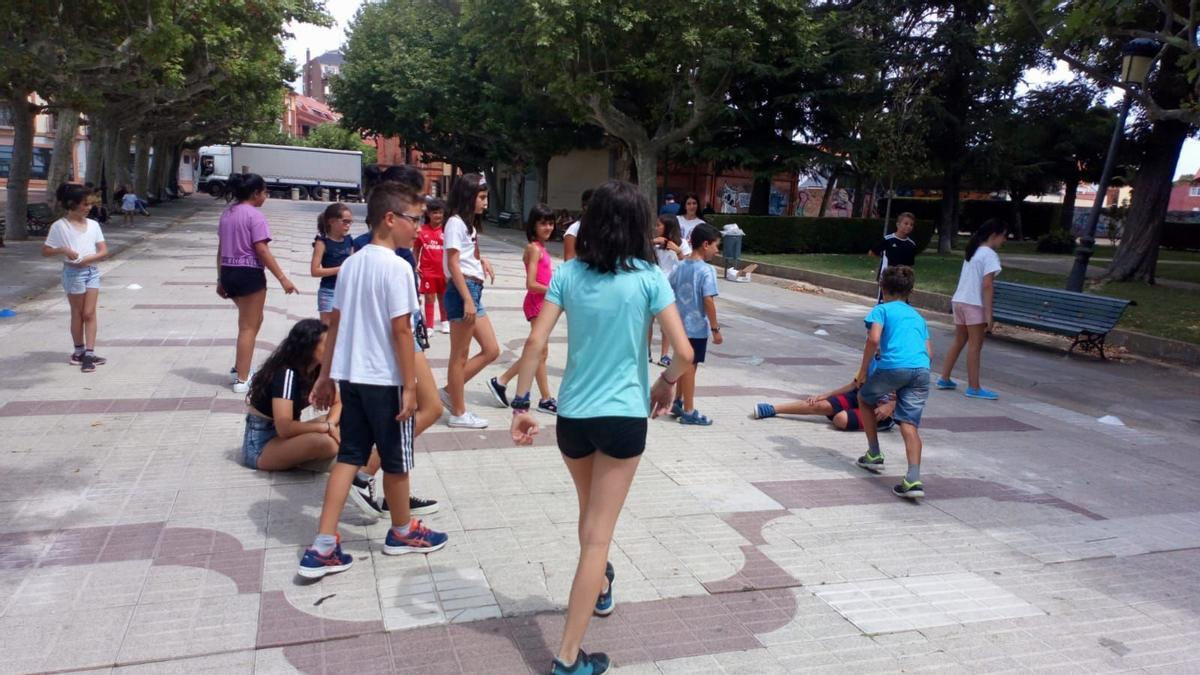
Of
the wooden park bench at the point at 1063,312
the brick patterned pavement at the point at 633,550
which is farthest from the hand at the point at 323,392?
the wooden park bench at the point at 1063,312

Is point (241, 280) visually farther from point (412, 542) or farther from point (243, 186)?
point (412, 542)

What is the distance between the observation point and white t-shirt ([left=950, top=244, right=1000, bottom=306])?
7.84 meters

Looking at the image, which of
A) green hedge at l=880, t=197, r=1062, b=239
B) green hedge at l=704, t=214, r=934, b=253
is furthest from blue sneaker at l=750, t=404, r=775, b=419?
green hedge at l=880, t=197, r=1062, b=239

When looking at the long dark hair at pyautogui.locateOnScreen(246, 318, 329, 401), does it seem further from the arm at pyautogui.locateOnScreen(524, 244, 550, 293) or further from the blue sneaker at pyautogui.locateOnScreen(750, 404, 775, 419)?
the blue sneaker at pyautogui.locateOnScreen(750, 404, 775, 419)

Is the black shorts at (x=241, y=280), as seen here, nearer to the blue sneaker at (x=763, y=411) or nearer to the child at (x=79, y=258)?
the child at (x=79, y=258)

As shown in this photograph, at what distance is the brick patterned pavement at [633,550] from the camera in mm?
3355

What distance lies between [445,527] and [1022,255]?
27.4 m

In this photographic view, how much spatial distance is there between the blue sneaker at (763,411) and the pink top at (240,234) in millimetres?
3951

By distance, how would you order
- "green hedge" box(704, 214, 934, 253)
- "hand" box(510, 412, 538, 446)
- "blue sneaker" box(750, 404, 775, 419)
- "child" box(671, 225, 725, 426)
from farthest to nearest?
"green hedge" box(704, 214, 934, 253)
"blue sneaker" box(750, 404, 775, 419)
"child" box(671, 225, 725, 426)
"hand" box(510, 412, 538, 446)

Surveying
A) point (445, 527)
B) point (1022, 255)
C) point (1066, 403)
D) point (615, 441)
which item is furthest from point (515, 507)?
point (1022, 255)

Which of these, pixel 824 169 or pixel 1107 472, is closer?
pixel 1107 472

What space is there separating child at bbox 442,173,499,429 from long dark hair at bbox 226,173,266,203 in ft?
5.07

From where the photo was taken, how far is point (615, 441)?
300 centimetres

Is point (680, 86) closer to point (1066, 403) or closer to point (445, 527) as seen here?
point (1066, 403)
